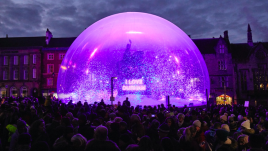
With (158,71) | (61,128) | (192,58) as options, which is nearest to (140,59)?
(158,71)

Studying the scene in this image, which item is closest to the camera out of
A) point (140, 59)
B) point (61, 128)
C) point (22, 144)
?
point (22, 144)

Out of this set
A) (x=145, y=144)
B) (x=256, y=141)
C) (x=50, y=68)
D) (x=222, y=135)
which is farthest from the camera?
(x=50, y=68)

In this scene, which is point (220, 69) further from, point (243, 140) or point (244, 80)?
point (243, 140)

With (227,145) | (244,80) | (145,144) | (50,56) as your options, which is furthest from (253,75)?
(145,144)

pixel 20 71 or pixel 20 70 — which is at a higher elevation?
pixel 20 70

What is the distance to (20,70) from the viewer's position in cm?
4338

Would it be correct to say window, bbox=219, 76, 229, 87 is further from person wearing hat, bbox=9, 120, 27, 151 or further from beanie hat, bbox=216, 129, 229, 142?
person wearing hat, bbox=9, 120, 27, 151

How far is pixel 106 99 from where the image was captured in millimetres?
15664

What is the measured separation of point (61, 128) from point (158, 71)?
1143 centimetres

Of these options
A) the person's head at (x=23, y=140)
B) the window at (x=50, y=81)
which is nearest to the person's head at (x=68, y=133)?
the person's head at (x=23, y=140)

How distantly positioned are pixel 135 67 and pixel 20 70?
35346 mm

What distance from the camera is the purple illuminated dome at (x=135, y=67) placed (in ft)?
50.9

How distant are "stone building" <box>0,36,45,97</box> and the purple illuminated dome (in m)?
28.6

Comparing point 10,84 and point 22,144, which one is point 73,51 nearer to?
point 22,144
